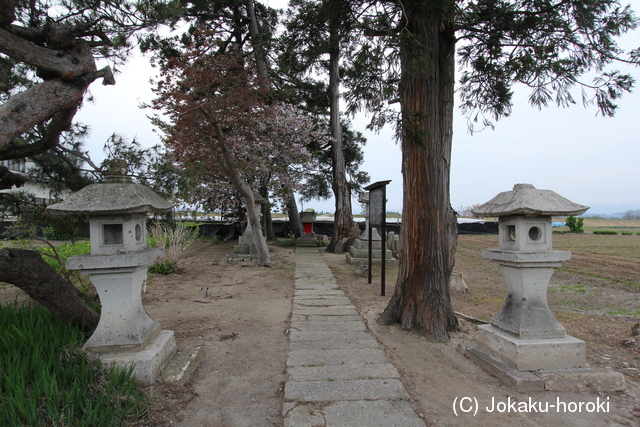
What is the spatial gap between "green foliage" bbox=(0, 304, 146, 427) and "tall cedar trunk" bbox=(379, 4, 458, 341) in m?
2.86

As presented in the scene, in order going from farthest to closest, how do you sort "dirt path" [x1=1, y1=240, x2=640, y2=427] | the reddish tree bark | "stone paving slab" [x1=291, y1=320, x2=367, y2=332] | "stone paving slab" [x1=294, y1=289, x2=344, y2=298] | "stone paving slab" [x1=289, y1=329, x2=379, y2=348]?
the reddish tree bark, "stone paving slab" [x1=294, y1=289, x2=344, y2=298], "stone paving slab" [x1=291, y1=320, x2=367, y2=332], "stone paving slab" [x1=289, y1=329, x2=379, y2=348], "dirt path" [x1=1, y1=240, x2=640, y2=427]

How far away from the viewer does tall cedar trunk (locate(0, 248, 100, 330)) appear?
2.67 metres

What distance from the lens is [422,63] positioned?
344 centimetres

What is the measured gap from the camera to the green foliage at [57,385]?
188cm

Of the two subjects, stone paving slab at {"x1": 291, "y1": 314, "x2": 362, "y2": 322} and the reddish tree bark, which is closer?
stone paving slab at {"x1": 291, "y1": 314, "x2": 362, "y2": 322}

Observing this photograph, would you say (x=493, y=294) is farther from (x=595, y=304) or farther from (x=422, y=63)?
(x=422, y=63)

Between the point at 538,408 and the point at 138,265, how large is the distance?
318 cm

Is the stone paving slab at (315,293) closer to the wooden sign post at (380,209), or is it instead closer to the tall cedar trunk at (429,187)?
the wooden sign post at (380,209)

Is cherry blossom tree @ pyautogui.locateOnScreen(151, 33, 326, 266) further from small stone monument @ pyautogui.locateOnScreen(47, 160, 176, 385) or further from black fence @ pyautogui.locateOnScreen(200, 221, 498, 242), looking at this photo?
black fence @ pyautogui.locateOnScreen(200, 221, 498, 242)

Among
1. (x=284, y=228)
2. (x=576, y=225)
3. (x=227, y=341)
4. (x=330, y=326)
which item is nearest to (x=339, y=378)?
(x=330, y=326)

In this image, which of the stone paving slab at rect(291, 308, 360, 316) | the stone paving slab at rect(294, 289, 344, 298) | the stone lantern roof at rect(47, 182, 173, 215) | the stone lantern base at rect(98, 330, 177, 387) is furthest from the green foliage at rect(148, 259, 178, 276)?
the stone lantern roof at rect(47, 182, 173, 215)

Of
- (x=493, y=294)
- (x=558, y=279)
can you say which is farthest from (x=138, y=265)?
(x=558, y=279)

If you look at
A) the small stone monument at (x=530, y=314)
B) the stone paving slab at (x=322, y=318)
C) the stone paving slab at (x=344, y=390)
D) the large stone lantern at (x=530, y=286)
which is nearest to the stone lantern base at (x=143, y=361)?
the stone paving slab at (x=344, y=390)

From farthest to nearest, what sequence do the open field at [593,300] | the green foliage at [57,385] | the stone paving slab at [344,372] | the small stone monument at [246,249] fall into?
1. the small stone monument at [246,249]
2. the open field at [593,300]
3. the stone paving slab at [344,372]
4. the green foliage at [57,385]
